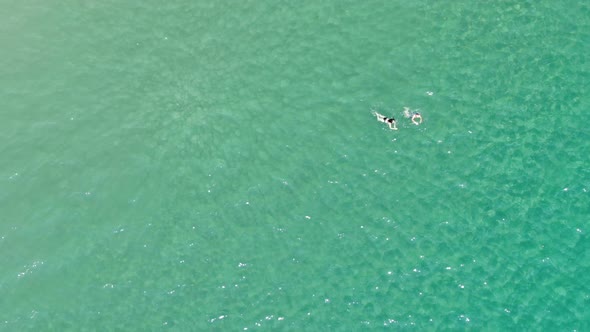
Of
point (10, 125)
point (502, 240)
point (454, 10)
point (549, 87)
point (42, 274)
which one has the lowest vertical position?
point (42, 274)

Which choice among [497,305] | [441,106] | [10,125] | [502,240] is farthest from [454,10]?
[10,125]

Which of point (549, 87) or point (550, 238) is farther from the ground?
point (549, 87)

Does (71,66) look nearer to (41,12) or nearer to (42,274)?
(41,12)

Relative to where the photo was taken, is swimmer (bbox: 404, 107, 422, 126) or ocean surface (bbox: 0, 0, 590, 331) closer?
ocean surface (bbox: 0, 0, 590, 331)

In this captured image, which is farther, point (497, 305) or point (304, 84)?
point (304, 84)

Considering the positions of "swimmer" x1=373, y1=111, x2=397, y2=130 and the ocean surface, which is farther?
"swimmer" x1=373, y1=111, x2=397, y2=130

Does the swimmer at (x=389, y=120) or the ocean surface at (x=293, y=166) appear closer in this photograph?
the ocean surface at (x=293, y=166)

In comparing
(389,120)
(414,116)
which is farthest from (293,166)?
(414,116)

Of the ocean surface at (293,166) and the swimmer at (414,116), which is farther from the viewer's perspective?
the swimmer at (414,116)
